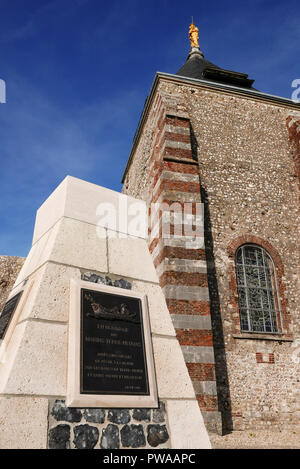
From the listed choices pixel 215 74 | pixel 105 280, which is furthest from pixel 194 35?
pixel 105 280

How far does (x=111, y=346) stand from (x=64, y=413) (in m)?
0.67

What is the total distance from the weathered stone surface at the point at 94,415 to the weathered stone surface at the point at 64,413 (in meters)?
0.06

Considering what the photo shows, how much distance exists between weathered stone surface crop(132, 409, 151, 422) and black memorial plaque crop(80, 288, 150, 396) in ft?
0.45

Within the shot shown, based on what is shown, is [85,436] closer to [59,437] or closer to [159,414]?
[59,437]

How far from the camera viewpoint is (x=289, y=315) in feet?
30.5

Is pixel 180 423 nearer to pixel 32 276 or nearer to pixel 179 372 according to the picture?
pixel 179 372

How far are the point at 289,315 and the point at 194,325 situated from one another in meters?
3.03

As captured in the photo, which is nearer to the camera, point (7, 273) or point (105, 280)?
point (105, 280)

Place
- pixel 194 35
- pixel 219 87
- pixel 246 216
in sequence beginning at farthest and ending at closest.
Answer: pixel 194 35 → pixel 219 87 → pixel 246 216

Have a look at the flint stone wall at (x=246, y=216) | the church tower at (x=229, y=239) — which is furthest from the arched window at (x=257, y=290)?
the flint stone wall at (x=246, y=216)

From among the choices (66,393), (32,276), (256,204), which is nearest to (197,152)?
(256,204)

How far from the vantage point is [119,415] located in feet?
9.95

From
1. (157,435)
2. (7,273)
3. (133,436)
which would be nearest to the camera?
(133,436)

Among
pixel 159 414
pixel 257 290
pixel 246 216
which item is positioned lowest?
pixel 159 414
